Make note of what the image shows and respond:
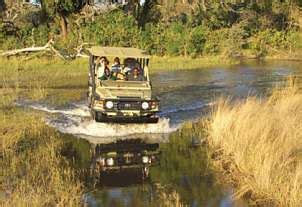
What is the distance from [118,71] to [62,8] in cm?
2257

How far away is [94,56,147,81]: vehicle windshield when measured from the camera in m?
16.3

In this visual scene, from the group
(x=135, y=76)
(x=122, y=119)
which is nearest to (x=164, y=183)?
(x=122, y=119)

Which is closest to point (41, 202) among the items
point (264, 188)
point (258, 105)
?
point (264, 188)

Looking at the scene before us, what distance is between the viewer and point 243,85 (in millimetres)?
26641

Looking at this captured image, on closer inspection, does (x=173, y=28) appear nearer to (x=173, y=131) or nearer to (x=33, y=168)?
(x=173, y=131)

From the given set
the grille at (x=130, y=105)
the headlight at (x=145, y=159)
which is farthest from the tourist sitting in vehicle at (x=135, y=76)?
the headlight at (x=145, y=159)

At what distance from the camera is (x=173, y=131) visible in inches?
621

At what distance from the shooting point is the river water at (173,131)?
9.77 meters

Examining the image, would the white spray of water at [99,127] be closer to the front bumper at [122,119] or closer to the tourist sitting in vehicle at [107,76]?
the front bumper at [122,119]

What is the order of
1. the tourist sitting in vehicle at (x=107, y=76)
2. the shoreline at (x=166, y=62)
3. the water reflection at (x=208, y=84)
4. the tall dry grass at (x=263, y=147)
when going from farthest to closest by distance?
the shoreline at (x=166, y=62) → the water reflection at (x=208, y=84) → the tourist sitting in vehicle at (x=107, y=76) → the tall dry grass at (x=263, y=147)

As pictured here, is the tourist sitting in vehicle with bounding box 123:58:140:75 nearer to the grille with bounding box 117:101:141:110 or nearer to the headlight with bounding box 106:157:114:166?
the grille with bounding box 117:101:141:110

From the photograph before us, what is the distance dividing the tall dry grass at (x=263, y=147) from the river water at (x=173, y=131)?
0.44m

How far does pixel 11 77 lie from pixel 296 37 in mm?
23203

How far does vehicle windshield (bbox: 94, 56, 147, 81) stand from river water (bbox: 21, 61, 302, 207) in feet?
4.52
